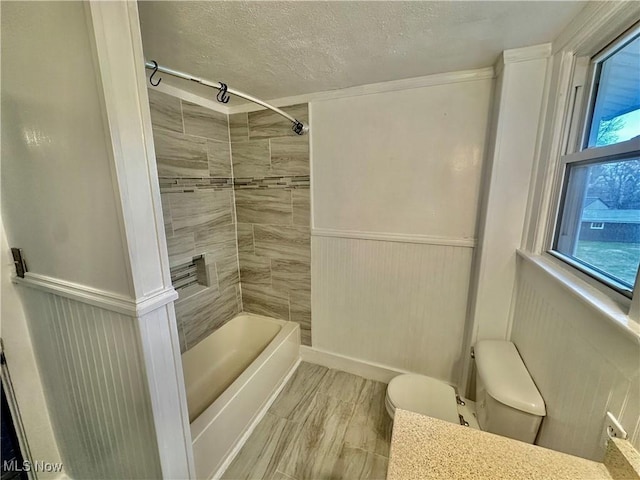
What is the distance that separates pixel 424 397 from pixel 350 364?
0.74 meters

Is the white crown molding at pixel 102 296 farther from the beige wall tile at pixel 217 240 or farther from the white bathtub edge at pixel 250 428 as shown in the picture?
the white bathtub edge at pixel 250 428

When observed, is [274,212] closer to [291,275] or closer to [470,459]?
[291,275]

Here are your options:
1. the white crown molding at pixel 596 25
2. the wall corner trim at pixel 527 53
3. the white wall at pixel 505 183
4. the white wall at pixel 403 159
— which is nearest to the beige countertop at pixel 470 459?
the white wall at pixel 505 183

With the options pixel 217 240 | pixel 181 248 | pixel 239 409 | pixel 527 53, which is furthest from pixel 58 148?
pixel 527 53

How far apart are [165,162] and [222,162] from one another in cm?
50

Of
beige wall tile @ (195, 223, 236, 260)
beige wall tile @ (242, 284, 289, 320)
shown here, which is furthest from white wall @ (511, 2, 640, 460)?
beige wall tile @ (195, 223, 236, 260)

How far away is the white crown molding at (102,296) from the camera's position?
33.3 inches

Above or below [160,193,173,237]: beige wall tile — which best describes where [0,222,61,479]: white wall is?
below

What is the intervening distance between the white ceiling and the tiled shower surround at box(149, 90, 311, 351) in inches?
18.5

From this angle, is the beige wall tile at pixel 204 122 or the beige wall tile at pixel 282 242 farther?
the beige wall tile at pixel 282 242

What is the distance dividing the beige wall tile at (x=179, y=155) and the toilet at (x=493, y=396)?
77.3 inches

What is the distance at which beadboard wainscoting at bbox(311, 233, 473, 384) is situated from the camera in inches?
68.5

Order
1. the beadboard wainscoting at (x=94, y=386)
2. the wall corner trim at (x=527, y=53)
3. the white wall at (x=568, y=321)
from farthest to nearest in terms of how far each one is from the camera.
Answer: the wall corner trim at (x=527, y=53) → the beadboard wainscoting at (x=94, y=386) → the white wall at (x=568, y=321)

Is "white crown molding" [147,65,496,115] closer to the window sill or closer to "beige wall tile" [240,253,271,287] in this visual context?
the window sill
